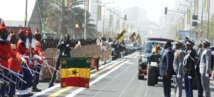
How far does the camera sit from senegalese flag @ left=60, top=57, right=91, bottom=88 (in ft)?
57.9

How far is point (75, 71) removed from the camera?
17703 mm

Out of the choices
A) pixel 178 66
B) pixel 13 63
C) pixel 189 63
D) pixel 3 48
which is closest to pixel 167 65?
pixel 178 66

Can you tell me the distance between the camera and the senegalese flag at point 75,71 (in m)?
17.6

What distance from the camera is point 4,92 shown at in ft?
49.2

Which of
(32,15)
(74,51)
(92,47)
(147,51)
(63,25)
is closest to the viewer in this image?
(147,51)

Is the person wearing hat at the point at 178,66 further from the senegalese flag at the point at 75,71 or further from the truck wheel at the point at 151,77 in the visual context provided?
the truck wheel at the point at 151,77

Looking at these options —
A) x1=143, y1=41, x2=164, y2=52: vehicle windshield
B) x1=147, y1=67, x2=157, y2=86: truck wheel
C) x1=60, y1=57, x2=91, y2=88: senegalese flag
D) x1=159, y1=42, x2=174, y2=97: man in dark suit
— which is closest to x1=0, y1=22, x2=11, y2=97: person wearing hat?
x1=60, y1=57, x2=91, y2=88: senegalese flag

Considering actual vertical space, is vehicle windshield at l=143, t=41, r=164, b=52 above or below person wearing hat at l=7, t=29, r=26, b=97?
above

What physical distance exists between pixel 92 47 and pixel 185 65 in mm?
18614

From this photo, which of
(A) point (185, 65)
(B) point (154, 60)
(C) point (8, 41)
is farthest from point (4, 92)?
(B) point (154, 60)

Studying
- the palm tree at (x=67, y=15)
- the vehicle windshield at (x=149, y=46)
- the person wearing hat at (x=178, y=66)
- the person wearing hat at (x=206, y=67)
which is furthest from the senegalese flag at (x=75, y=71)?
the palm tree at (x=67, y=15)

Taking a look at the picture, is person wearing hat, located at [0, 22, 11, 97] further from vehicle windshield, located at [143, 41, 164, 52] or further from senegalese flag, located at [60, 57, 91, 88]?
vehicle windshield, located at [143, 41, 164, 52]

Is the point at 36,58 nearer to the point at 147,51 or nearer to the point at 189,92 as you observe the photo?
the point at 189,92

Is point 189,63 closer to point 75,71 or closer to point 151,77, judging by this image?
point 75,71
